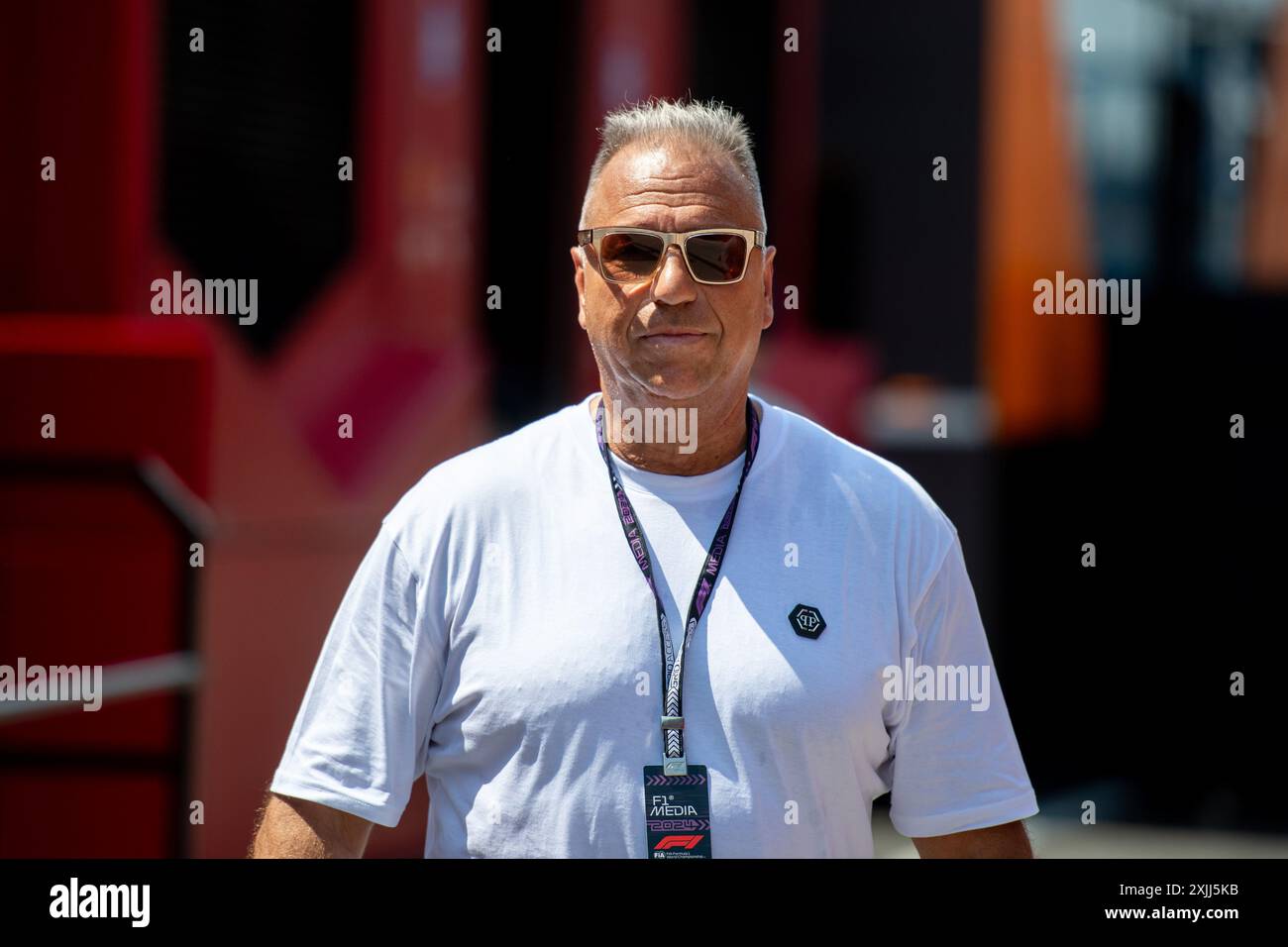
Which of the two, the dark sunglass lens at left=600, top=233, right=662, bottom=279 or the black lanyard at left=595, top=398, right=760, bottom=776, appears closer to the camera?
the black lanyard at left=595, top=398, right=760, bottom=776

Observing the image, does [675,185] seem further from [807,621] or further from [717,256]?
[807,621]

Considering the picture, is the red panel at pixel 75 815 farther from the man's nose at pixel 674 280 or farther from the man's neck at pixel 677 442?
the man's nose at pixel 674 280

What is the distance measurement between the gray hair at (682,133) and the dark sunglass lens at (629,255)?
8 centimetres

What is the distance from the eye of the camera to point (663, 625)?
247 centimetres

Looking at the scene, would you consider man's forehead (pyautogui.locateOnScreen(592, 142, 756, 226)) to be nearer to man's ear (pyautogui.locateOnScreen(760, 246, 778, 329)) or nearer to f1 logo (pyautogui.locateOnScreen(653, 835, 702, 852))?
man's ear (pyautogui.locateOnScreen(760, 246, 778, 329))

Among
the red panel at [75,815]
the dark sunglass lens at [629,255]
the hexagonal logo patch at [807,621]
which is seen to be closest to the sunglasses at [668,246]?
the dark sunglass lens at [629,255]

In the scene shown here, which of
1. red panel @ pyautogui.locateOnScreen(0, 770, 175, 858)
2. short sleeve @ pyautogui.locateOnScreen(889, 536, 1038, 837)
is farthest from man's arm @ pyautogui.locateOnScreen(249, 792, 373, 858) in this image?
red panel @ pyautogui.locateOnScreen(0, 770, 175, 858)

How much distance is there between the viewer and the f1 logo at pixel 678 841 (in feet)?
7.97

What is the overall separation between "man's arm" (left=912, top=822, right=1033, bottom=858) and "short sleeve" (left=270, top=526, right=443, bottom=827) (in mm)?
802

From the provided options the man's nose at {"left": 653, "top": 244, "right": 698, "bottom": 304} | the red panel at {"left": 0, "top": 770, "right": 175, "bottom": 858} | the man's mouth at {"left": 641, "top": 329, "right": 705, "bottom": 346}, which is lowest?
the red panel at {"left": 0, "top": 770, "right": 175, "bottom": 858}

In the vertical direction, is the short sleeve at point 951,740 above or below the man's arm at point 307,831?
above

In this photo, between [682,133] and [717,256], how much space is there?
0.20m

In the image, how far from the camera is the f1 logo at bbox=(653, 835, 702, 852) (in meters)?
2.43
